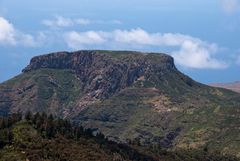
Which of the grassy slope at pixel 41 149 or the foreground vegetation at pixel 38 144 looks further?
the foreground vegetation at pixel 38 144

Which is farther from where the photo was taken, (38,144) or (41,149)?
(38,144)

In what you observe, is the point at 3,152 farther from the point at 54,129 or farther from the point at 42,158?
the point at 54,129

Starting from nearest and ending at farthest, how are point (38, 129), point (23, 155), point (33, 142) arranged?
1. point (23, 155)
2. point (33, 142)
3. point (38, 129)

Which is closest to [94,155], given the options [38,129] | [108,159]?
[108,159]

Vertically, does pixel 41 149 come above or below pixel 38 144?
below

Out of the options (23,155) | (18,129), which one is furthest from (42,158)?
(18,129)

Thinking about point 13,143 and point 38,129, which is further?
point 38,129

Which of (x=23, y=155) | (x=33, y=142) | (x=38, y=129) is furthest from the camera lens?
(x=38, y=129)

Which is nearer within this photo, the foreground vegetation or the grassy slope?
the grassy slope

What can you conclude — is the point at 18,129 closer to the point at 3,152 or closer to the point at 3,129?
the point at 3,129
